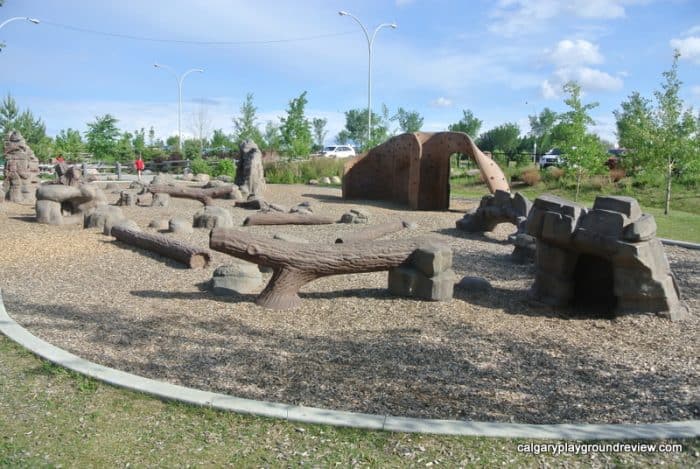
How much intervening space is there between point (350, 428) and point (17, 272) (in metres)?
6.55

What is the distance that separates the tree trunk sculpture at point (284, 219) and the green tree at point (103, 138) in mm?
27799

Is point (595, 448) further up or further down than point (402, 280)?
further down

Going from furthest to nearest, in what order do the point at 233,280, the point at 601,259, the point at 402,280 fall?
the point at 233,280 < the point at 402,280 < the point at 601,259

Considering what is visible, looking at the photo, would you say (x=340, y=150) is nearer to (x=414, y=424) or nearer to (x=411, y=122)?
(x=411, y=122)

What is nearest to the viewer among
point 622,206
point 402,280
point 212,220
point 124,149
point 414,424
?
point 414,424

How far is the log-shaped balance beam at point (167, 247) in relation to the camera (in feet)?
28.3

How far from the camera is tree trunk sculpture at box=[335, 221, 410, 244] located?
10.5m

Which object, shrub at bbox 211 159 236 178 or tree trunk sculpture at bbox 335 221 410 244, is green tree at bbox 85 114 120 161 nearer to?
shrub at bbox 211 159 236 178

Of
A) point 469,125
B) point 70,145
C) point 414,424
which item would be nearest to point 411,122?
point 469,125

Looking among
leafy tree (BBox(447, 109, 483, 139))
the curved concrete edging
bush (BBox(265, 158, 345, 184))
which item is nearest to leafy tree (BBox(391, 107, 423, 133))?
leafy tree (BBox(447, 109, 483, 139))

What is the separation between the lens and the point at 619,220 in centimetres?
591

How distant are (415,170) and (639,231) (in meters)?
10.5

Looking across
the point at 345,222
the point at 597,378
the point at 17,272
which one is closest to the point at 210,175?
the point at 345,222

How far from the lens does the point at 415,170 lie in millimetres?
16109
